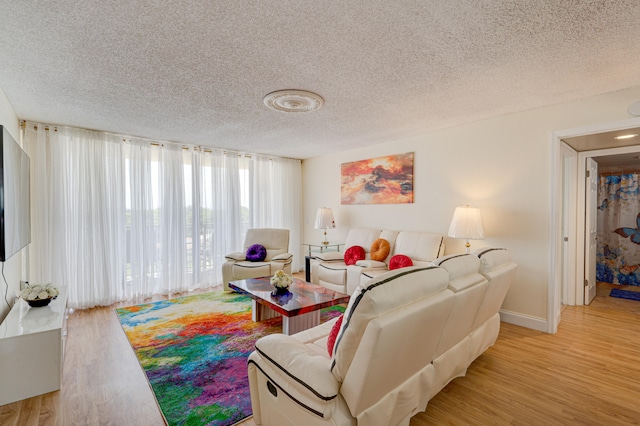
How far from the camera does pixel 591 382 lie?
225 centimetres

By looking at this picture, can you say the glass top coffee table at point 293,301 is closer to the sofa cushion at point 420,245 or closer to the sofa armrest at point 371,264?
the sofa armrest at point 371,264

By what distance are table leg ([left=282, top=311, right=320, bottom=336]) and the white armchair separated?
1.56 m

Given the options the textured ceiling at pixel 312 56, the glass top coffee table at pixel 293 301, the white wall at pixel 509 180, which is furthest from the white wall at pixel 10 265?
the white wall at pixel 509 180

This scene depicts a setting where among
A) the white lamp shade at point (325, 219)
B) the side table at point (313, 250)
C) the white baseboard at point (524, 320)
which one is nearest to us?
the white baseboard at point (524, 320)

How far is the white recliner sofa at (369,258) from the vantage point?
3.94 m

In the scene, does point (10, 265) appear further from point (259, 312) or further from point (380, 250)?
point (380, 250)

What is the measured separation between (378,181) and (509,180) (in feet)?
6.32

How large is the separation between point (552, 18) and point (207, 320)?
403 centimetres

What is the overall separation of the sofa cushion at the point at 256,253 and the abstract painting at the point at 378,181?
1.74 metres

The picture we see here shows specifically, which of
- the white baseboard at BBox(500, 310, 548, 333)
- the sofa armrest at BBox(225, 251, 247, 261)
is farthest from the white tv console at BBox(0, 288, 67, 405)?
the white baseboard at BBox(500, 310, 548, 333)

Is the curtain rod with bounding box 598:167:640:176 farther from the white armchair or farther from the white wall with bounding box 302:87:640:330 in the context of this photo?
the white armchair

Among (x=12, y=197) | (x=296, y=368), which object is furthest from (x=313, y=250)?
(x=296, y=368)

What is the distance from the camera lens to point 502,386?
2188 millimetres

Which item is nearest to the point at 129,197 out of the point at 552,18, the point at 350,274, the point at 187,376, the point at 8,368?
the point at 8,368
